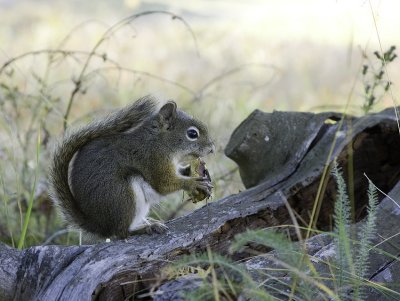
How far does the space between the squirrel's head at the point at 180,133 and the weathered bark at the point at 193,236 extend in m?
0.28

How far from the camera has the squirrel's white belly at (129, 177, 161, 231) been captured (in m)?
2.95

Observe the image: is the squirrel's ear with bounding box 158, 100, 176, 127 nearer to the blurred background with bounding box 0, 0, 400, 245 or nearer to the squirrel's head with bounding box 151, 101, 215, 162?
the squirrel's head with bounding box 151, 101, 215, 162

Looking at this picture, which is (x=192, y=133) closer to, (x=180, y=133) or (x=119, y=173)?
(x=180, y=133)

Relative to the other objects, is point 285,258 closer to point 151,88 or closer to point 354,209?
point 354,209

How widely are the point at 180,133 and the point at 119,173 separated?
1.28 feet

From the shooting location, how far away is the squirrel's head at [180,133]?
322 cm

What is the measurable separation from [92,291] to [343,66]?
4.95m

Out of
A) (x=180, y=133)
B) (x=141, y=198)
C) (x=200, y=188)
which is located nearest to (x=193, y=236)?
(x=141, y=198)

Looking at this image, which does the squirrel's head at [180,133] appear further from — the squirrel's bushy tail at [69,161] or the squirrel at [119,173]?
the squirrel's bushy tail at [69,161]

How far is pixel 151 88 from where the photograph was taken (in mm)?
6223

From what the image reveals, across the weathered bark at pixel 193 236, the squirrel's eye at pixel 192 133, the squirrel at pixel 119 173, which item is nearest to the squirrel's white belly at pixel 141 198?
the squirrel at pixel 119 173

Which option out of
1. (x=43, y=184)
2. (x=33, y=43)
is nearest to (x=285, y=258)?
(x=43, y=184)

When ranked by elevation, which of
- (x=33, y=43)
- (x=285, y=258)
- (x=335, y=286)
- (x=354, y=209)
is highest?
(x=33, y=43)

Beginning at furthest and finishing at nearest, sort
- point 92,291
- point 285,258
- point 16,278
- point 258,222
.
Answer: point 258,222, point 16,278, point 92,291, point 285,258
